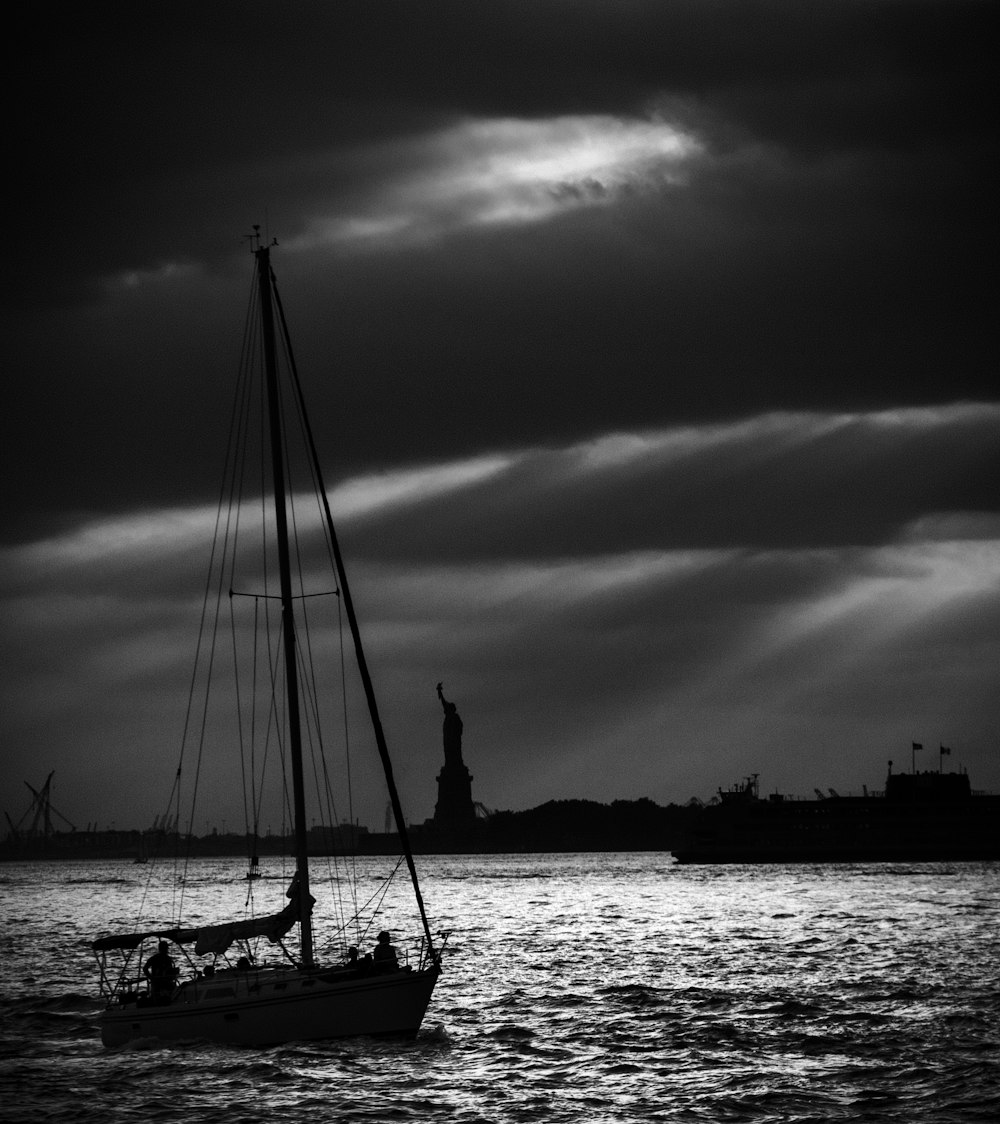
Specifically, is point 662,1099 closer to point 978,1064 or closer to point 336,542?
point 978,1064

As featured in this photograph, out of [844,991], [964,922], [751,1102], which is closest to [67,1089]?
[751,1102]

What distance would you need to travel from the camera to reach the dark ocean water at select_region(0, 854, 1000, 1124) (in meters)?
33.8

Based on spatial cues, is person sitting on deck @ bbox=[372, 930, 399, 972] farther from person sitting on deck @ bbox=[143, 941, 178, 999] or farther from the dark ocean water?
person sitting on deck @ bbox=[143, 941, 178, 999]

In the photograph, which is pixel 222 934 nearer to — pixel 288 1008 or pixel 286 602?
pixel 288 1008

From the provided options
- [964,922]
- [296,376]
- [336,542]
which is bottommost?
[964,922]

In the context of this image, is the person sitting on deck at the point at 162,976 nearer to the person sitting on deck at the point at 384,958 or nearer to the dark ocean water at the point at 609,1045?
the dark ocean water at the point at 609,1045

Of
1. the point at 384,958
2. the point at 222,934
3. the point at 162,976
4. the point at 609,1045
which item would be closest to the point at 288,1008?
the point at 384,958

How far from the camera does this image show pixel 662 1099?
3441cm

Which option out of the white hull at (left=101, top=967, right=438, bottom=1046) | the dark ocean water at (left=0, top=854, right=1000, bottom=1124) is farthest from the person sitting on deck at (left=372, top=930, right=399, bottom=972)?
the dark ocean water at (left=0, top=854, right=1000, bottom=1124)

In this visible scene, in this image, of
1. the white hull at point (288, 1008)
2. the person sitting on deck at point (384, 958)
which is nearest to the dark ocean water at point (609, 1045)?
the white hull at point (288, 1008)

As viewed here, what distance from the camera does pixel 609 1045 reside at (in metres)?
42.6

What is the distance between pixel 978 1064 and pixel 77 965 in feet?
153

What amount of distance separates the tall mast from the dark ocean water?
376 centimetres

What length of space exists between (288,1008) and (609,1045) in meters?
9.54
